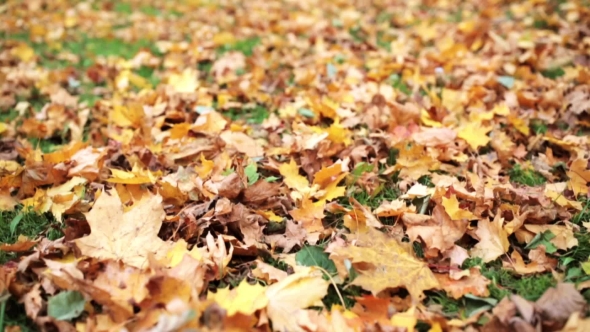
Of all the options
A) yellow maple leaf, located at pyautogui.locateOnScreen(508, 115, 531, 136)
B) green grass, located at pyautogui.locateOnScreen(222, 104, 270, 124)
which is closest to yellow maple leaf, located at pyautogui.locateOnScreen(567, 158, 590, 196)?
yellow maple leaf, located at pyautogui.locateOnScreen(508, 115, 531, 136)

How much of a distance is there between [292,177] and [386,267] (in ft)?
2.16

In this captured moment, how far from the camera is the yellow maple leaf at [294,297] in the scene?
4.26 ft

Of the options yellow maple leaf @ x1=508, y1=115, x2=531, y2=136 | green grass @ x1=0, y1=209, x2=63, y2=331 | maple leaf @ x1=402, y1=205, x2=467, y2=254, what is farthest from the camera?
yellow maple leaf @ x1=508, y1=115, x2=531, y2=136

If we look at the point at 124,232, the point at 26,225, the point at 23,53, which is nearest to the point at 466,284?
the point at 124,232

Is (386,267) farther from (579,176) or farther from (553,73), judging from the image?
(553,73)

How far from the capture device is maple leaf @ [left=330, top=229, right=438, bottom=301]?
4.57ft

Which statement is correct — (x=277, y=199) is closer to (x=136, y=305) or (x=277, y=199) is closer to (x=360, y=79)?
(x=136, y=305)

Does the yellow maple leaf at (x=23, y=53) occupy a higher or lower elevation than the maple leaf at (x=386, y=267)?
lower

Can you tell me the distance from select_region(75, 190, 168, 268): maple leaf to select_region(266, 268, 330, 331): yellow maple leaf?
0.42m

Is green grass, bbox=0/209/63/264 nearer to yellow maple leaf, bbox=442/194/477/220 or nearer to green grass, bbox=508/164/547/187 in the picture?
yellow maple leaf, bbox=442/194/477/220

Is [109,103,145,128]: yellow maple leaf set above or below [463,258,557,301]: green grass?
above

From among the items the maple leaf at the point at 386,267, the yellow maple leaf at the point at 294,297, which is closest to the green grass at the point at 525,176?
the maple leaf at the point at 386,267

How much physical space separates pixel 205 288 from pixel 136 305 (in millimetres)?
216

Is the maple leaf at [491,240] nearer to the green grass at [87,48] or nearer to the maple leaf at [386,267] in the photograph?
the maple leaf at [386,267]
